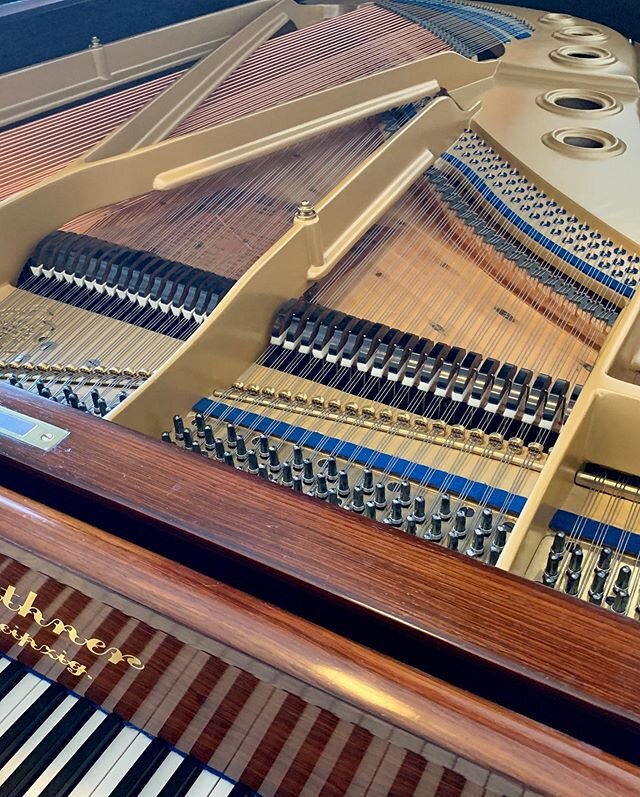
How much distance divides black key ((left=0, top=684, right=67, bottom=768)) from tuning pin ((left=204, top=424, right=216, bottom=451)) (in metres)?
0.62

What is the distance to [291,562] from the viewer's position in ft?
3.79

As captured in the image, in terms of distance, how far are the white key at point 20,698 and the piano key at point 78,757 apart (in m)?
0.12

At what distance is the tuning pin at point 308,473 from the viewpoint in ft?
5.90

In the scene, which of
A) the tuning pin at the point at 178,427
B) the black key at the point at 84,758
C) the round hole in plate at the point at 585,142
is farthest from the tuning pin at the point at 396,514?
the round hole in plate at the point at 585,142

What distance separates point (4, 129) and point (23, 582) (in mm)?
1973

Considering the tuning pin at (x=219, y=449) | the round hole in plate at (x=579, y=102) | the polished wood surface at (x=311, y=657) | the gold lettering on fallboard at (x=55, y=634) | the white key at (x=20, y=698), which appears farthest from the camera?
the round hole in plate at (x=579, y=102)

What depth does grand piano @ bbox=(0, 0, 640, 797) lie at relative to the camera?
1.10 meters

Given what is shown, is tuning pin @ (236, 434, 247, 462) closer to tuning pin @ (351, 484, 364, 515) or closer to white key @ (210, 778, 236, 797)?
tuning pin @ (351, 484, 364, 515)

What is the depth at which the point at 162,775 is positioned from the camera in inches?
55.4

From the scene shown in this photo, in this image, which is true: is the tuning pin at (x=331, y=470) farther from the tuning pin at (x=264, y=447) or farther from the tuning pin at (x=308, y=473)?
the tuning pin at (x=264, y=447)

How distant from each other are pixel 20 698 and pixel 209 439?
685 millimetres

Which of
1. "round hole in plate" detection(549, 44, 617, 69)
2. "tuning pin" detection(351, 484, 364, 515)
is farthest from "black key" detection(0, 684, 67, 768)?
"round hole in plate" detection(549, 44, 617, 69)

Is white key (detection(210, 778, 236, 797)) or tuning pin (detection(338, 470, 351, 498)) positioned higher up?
tuning pin (detection(338, 470, 351, 498))

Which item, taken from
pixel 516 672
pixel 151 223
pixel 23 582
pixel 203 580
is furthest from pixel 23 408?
pixel 151 223
